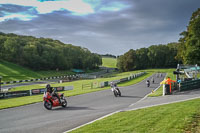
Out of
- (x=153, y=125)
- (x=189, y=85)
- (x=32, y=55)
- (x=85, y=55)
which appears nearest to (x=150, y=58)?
(x=85, y=55)

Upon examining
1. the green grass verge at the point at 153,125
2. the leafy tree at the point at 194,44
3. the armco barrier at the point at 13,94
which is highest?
the leafy tree at the point at 194,44

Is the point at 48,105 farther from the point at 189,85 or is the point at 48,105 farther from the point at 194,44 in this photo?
the point at 194,44

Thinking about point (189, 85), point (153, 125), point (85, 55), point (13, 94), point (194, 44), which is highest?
point (85, 55)

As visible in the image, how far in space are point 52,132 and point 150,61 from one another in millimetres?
127230

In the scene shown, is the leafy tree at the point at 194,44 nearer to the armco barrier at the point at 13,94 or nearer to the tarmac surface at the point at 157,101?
the tarmac surface at the point at 157,101

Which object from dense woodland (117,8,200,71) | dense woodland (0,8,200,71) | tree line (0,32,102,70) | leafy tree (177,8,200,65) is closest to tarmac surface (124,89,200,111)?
leafy tree (177,8,200,65)

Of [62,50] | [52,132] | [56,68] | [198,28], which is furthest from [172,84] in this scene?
[62,50]

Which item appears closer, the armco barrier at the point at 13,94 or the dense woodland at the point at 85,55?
the armco barrier at the point at 13,94

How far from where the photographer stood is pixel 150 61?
131 meters

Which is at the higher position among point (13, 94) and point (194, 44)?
point (194, 44)

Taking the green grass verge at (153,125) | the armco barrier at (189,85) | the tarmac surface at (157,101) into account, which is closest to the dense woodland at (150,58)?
the armco barrier at (189,85)

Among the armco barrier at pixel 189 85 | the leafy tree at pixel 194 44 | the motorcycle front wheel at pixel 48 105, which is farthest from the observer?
the leafy tree at pixel 194 44

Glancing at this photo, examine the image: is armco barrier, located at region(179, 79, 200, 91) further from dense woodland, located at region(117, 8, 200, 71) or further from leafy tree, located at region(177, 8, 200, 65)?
dense woodland, located at region(117, 8, 200, 71)

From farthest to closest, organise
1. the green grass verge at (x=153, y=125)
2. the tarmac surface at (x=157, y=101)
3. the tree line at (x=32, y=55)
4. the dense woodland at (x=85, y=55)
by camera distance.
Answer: the tree line at (x=32, y=55) → the dense woodland at (x=85, y=55) → the tarmac surface at (x=157, y=101) → the green grass verge at (x=153, y=125)
